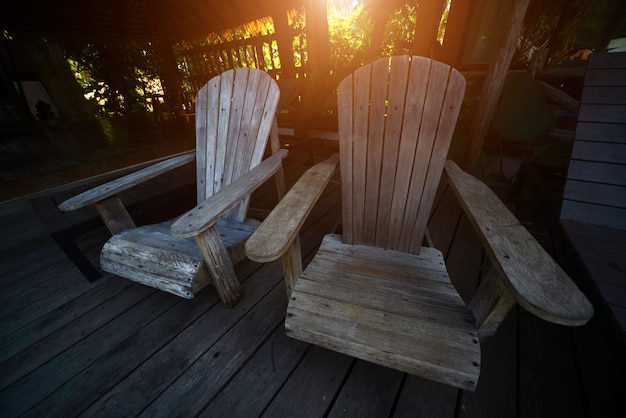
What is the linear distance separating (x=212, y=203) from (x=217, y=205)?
35mm

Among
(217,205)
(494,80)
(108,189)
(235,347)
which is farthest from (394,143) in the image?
(494,80)

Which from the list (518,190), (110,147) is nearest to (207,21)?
(110,147)

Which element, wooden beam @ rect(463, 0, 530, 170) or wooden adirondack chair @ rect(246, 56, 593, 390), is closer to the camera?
wooden adirondack chair @ rect(246, 56, 593, 390)

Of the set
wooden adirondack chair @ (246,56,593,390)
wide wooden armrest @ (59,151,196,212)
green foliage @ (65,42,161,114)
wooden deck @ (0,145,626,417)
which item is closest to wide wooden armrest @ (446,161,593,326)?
wooden adirondack chair @ (246,56,593,390)

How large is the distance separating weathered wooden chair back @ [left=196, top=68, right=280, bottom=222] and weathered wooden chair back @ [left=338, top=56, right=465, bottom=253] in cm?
56

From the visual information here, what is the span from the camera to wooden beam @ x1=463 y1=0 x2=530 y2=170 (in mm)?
1815

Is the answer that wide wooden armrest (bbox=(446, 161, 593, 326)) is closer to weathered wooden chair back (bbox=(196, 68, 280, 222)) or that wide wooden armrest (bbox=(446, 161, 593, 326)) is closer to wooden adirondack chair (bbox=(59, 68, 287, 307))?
wooden adirondack chair (bbox=(59, 68, 287, 307))

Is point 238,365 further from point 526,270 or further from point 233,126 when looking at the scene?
point 233,126

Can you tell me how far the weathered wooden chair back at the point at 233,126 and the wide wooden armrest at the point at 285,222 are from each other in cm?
52

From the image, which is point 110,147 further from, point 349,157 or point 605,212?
point 605,212

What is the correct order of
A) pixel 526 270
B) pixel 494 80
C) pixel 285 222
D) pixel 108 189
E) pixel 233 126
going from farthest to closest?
pixel 494 80, pixel 233 126, pixel 108 189, pixel 285 222, pixel 526 270

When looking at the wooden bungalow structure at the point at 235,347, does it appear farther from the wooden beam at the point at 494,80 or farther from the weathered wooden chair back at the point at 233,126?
the weathered wooden chair back at the point at 233,126

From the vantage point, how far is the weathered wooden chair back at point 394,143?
100 centimetres

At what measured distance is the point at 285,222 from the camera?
832 millimetres
